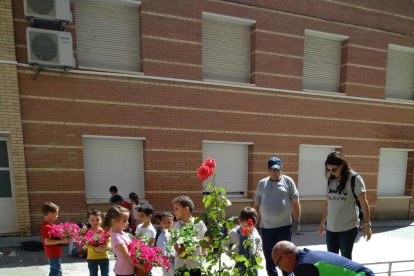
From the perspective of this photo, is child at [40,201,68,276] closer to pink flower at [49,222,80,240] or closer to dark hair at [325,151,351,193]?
pink flower at [49,222,80,240]

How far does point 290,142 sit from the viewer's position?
7.97 m

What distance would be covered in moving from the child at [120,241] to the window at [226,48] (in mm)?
5091

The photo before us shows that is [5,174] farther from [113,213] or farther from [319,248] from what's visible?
[319,248]

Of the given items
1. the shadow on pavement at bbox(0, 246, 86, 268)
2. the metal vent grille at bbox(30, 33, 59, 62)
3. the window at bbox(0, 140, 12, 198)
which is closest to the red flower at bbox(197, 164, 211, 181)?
the shadow on pavement at bbox(0, 246, 86, 268)

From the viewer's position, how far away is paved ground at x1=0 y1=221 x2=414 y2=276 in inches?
179

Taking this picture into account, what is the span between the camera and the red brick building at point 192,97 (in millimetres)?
5805

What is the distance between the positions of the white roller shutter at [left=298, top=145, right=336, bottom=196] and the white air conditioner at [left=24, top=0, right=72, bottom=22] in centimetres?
722

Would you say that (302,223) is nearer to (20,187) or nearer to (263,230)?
(263,230)

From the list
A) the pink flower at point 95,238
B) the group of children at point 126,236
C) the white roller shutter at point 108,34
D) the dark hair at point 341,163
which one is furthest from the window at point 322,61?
the pink flower at point 95,238

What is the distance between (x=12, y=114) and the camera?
5660 millimetres

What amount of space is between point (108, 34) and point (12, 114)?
2795 mm

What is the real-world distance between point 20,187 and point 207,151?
14.7 ft

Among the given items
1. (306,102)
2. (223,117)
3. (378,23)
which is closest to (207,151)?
(223,117)

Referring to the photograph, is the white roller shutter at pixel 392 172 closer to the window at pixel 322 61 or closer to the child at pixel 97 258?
the window at pixel 322 61
